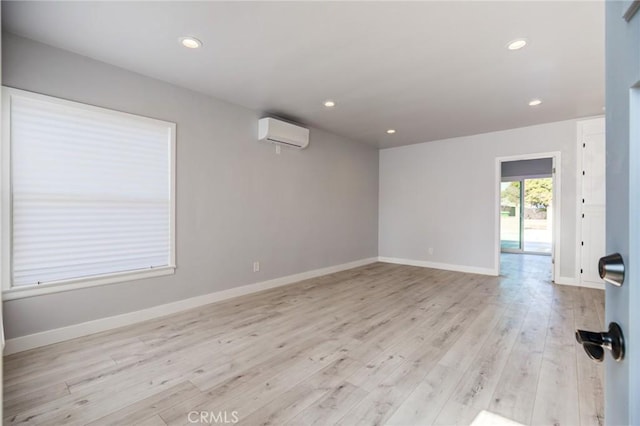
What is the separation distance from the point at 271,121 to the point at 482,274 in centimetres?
447

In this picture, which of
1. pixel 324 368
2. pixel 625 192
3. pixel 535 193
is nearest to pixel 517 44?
pixel 625 192

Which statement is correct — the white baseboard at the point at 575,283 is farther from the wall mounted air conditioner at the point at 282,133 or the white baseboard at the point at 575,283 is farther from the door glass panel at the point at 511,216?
the wall mounted air conditioner at the point at 282,133

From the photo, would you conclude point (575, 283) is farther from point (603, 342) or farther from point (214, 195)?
point (214, 195)

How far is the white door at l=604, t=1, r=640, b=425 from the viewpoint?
20.9 inches

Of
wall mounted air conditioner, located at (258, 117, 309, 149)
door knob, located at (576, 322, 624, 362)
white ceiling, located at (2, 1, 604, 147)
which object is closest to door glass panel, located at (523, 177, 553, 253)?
white ceiling, located at (2, 1, 604, 147)

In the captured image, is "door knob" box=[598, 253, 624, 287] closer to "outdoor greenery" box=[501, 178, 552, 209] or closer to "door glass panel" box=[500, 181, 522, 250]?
"door glass panel" box=[500, 181, 522, 250]

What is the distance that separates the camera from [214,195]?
3.73m

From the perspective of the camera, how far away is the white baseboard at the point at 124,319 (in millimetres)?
2459

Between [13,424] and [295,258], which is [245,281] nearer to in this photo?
[295,258]

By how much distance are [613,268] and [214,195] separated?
368 centimetres

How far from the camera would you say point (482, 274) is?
5.37 m

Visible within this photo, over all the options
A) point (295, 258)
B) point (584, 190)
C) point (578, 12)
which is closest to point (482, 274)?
point (584, 190)

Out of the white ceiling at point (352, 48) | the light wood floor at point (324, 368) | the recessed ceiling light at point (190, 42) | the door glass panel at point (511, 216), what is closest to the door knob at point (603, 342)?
the light wood floor at point (324, 368)

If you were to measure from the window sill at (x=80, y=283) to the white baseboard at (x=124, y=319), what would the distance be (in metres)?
0.34
